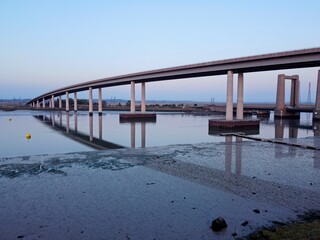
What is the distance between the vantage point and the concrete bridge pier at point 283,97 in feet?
241

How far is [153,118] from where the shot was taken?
60.9 meters

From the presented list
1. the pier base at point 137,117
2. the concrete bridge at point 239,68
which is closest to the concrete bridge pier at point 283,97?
the concrete bridge at point 239,68

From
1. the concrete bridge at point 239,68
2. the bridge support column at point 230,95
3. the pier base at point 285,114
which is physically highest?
the concrete bridge at point 239,68

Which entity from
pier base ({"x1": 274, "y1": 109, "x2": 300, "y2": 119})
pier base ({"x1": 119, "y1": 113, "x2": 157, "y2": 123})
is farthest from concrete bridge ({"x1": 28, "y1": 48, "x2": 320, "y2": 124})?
pier base ({"x1": 274, "y1": 109, "x2": 300, "y2": 119})

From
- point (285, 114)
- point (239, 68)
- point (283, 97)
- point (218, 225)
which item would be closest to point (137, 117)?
point (239, 68)

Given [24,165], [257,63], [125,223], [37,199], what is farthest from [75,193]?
[257,63]

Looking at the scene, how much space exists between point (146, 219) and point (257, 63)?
3431 centimetres

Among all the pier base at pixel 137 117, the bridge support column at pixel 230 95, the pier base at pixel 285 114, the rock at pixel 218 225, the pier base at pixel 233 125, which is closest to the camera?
the rock at pixel 218 225

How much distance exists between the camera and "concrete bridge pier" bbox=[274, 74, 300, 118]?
7331 centimetres

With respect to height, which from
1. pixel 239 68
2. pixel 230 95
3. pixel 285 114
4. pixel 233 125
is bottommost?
pixel 285 114

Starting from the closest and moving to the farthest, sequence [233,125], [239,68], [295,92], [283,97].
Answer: [233,125], [239,68], [283,97], [295,92]

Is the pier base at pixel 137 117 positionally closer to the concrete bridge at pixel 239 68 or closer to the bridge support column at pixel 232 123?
the concrete bridge at pixel 239 68

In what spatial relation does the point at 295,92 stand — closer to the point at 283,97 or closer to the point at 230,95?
the point at 283,97

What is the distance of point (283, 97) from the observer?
243 ft
